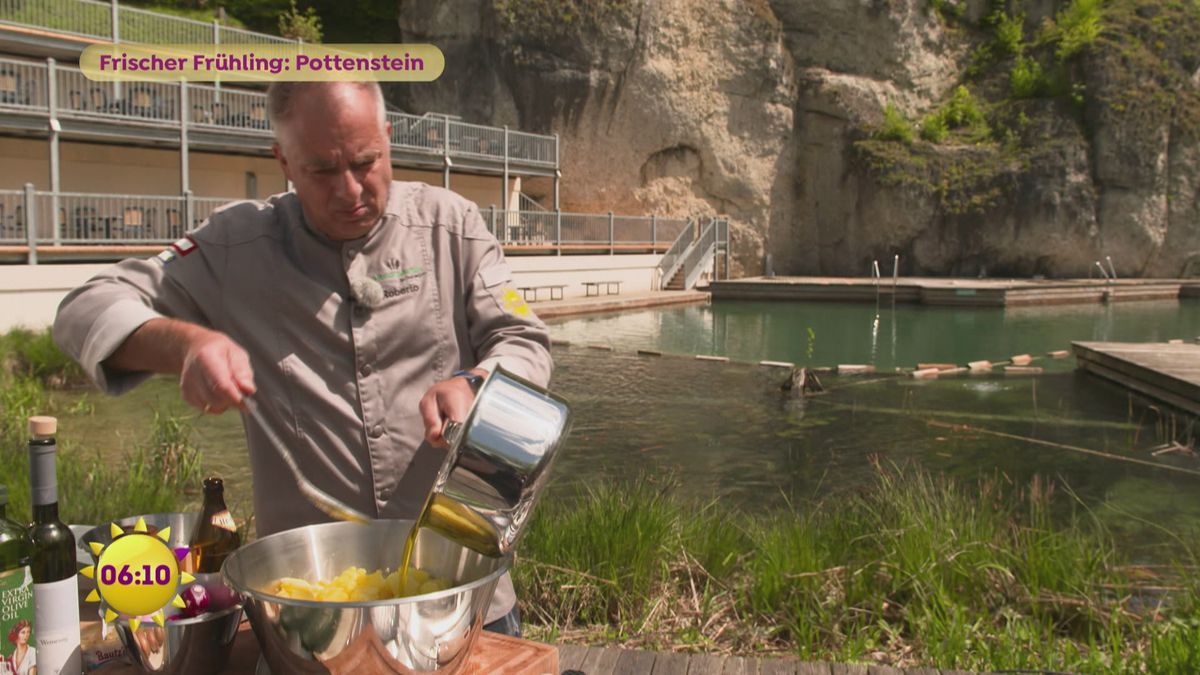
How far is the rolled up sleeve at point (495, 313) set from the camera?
2062mm

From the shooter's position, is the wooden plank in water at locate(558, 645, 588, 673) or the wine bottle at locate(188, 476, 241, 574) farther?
the wooden plank in water at locate(558, 645, 588, 673)

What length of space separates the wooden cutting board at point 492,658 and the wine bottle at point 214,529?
236 millimetres

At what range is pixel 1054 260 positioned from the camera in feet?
104

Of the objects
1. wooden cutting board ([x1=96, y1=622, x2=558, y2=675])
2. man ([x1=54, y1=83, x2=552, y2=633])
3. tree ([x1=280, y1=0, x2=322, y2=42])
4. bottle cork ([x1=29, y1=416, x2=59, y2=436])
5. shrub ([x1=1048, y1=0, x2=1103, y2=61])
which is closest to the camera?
bottle cork ([x1=29, y1=416, x2=59, y2=436])

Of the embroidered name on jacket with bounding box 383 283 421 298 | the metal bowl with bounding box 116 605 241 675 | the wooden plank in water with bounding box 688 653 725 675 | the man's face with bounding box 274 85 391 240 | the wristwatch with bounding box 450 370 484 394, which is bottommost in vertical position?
the wooden plank in water with bounding box 688 653 725 675

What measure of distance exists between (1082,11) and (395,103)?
71.5 feet

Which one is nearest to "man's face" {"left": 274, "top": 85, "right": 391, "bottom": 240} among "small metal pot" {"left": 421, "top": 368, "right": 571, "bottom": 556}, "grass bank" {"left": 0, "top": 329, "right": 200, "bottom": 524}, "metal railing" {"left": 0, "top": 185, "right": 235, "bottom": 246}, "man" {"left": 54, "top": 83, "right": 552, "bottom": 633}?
"man" {"left": 54, "top": 83, "right": 552, "bottom": 633}

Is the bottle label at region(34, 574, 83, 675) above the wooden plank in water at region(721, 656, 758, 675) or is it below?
above

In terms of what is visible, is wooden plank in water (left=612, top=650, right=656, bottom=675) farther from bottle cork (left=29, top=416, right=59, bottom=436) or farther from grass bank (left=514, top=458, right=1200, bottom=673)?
bottle cork (left=29, top=416, right=59, bottom=436)

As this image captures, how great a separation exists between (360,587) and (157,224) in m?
18.0

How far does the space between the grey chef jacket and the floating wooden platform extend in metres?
23.9

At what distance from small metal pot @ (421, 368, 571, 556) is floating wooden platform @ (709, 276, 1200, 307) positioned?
2444cm

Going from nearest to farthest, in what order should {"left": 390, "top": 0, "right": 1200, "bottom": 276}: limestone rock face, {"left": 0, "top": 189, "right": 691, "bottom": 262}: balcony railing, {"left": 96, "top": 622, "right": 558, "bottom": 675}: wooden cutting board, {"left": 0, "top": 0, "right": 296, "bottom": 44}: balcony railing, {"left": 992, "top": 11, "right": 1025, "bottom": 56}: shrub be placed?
{"left": 96, "top": 622, "right": 558, "bottom": 675}: wooden cutting board, {"left": 0, "top": 189, "right": 691, "bottom": 262}: balcony railing, {"left": 0, "top": 0, "right": 296, "bottom": 44}: balcony railing, {"left": 390, "top": 0, "right": 1200, "bottom": 276}: limestone rock face, {"left": 992, "top": 11, "right": 1025, "bottom": 56}: shrub

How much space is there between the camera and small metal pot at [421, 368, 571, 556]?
1456 mm
